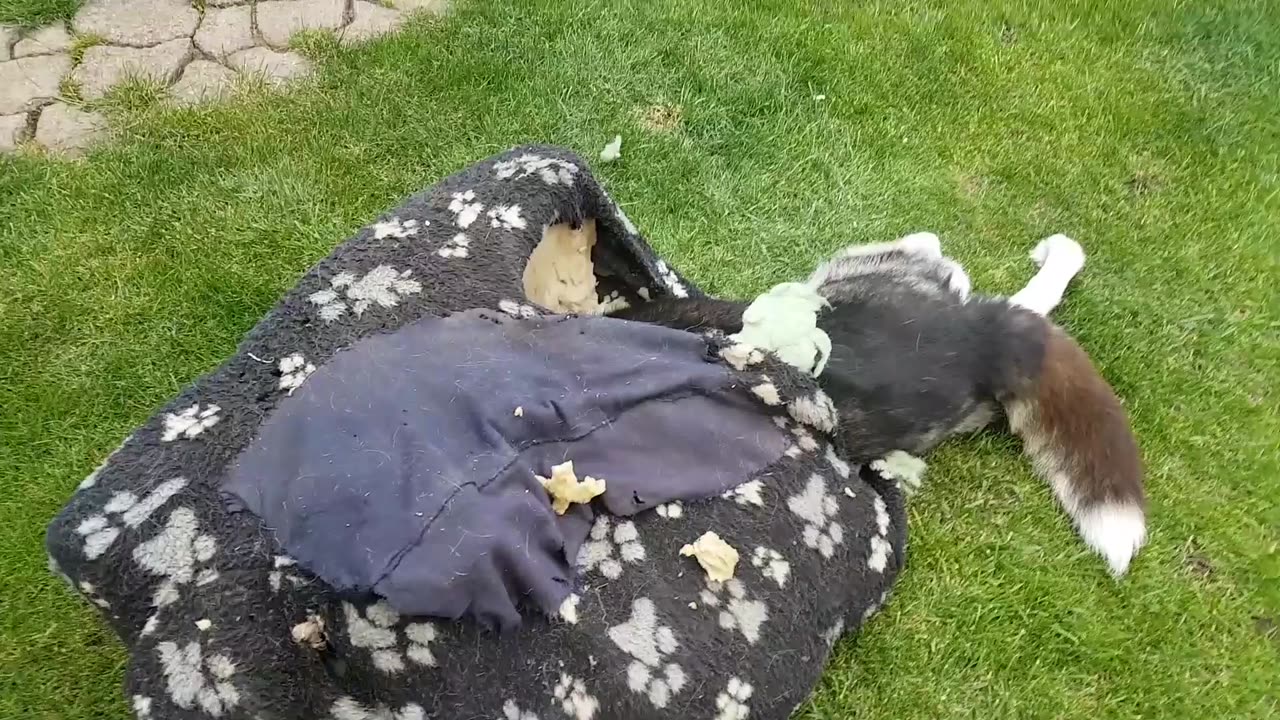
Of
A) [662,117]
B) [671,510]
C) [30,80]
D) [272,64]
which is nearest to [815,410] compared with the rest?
[671,510]

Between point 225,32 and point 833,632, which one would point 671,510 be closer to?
point 833,632

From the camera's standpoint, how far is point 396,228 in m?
1.91

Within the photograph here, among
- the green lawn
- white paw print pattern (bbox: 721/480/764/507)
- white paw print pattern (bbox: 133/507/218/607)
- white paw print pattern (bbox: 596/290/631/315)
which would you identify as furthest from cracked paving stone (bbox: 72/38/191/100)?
white paw print pattern (bbox: 721/480/764/507)

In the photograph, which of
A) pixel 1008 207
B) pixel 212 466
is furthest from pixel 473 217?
pixel 1008 207

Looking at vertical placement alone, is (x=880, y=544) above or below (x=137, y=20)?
below

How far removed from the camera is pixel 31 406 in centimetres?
220

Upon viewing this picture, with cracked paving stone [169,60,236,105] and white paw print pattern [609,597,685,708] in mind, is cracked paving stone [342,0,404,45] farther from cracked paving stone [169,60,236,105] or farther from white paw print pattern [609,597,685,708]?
white paw print pattern [609,597,685,708]

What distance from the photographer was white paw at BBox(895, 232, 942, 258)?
2389mm

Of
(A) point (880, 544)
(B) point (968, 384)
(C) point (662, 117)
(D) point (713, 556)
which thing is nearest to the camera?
(D) point (713, 556)

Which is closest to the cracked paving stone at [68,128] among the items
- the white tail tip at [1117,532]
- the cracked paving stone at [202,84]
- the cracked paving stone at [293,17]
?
the cracked paving stone at [202,84]

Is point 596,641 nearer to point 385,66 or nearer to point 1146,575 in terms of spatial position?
point 1146,575

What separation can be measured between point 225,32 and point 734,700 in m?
2.59

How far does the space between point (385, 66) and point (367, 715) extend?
208 cm

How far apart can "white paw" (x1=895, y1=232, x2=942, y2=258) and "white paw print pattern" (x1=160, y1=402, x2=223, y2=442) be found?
1595 mm
